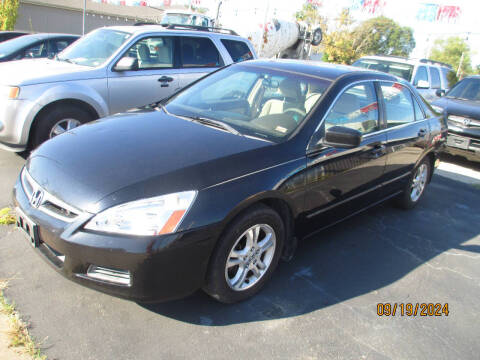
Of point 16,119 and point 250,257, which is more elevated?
point 16,119

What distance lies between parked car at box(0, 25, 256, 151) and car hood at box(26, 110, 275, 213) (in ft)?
6.70

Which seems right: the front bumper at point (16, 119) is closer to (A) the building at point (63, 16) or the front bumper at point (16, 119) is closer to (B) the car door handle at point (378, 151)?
(B) the car door handle at point (378, 151)

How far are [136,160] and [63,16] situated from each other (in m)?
33.2

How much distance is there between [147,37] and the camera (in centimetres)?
593

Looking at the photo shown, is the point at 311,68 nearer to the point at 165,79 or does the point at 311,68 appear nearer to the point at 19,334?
the point at 165,79

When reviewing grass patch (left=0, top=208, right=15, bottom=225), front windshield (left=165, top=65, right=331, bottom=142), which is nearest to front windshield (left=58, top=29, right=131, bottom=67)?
front windshield (left=165, top=65, right=331, bottom=142)

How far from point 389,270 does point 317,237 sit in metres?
0.75

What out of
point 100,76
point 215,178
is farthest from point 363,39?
point 215,178

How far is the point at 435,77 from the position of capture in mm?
10617

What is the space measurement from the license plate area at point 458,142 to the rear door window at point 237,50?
4249 mm

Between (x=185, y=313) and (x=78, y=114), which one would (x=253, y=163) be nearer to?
(x=185, y=313)

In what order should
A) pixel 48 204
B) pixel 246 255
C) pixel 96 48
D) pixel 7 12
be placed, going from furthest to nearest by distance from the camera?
pixel 7 12, pixel 96 48, pixel 246 255, pixel 48 204

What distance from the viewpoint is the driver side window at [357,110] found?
11.1 ft

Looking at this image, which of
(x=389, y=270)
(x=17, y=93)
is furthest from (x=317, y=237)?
(x=17, y=93)
